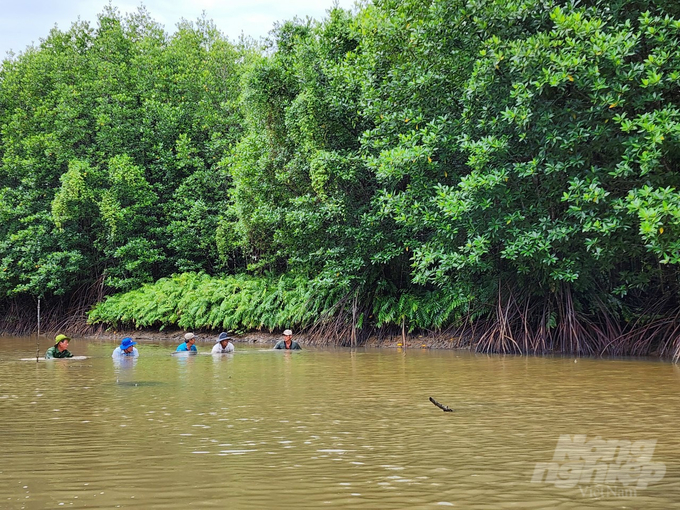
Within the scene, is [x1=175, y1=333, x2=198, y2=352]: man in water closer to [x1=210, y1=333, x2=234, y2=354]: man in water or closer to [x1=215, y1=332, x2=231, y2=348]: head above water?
[x1=210, y1=333, x2=234, y2=354]: man in water

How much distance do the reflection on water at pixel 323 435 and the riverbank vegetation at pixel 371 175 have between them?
4.25 m

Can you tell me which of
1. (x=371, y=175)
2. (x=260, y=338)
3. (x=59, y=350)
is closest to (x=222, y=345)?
(x=59, y=350)

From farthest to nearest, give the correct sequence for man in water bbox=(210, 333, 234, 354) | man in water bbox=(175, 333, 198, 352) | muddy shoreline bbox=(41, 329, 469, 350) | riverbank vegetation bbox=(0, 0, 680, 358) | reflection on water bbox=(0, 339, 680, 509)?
muddy shoreline bbox=(41, 329, 469, 350) → man in water bbox=(210, 333, 234, 354) → man in water bbox=(175, 333, 198, 352) → riverbank vegetation bbox=(0, 0, 680, 358) → reflection on water bbox=(0, 339, 680, 509)

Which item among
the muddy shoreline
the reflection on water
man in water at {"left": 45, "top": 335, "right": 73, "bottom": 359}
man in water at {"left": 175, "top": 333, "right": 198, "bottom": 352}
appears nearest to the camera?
the reflection on water

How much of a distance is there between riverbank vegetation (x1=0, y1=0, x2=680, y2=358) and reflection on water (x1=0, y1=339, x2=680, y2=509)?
425 cm

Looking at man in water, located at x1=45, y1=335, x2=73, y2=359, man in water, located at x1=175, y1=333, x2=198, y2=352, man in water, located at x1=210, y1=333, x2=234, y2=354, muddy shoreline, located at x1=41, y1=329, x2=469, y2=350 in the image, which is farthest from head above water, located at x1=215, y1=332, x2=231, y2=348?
muddy shoreline, located at x1=41, y1=329, x2=469, y2=350

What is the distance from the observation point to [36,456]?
635 centimetres

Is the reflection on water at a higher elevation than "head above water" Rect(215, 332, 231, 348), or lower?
lower

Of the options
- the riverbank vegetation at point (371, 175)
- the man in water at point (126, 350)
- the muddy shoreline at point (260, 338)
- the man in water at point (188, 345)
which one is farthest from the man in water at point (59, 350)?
the muddy shoreline at point (260, 338)

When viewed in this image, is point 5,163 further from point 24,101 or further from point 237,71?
point 237,71

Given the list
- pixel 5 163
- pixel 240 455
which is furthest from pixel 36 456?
pixel 5 163

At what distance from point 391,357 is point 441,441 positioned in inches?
468

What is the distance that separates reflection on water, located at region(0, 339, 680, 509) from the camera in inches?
197

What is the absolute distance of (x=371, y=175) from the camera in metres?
23.8
